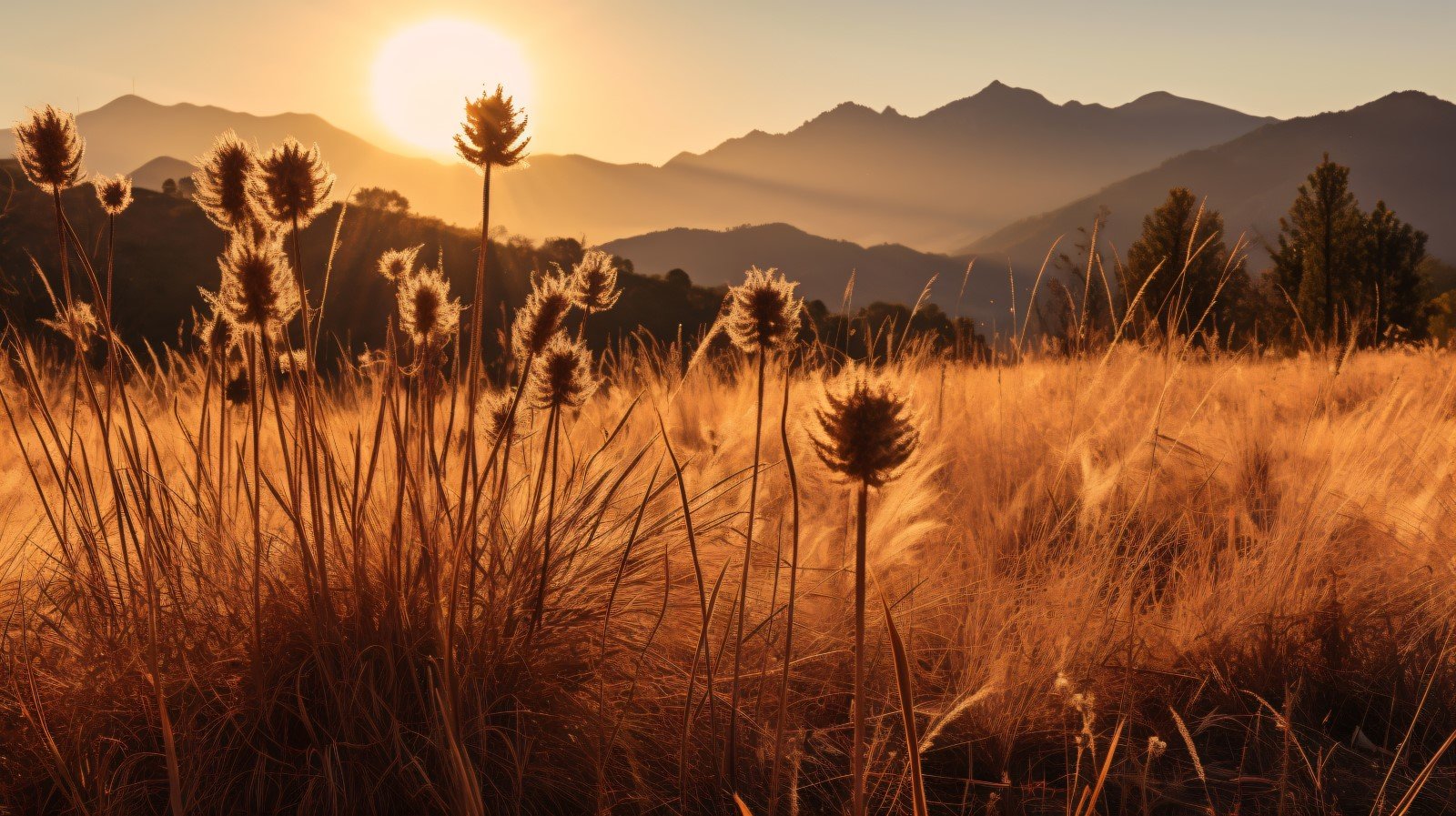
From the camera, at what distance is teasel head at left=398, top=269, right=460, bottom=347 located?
176 cm

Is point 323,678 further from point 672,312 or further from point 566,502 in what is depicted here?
point 672,312

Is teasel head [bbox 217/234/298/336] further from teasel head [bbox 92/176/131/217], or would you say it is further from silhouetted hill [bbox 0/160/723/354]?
silhouetted hill [bbox 0/160/723/354]

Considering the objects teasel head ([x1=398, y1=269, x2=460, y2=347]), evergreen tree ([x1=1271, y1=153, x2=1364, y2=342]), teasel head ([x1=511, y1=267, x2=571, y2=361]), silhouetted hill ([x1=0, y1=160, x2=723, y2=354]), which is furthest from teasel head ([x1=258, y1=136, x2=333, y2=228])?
silhouetted hill ([x1=0, y1=160, x2=723, y2=354])

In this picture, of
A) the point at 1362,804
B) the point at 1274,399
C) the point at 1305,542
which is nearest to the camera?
the point at 1362,804

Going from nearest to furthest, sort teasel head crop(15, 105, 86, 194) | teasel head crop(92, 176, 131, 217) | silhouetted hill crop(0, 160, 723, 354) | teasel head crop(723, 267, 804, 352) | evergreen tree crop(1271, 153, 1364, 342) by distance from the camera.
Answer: teasel head crop(723, 267, 804, 352), teasel head crop(15, 105, 86, 194), teasel head crop(92, 176, 131, 217), evergreen tree crop(1271, 153, 1364, 342), silhouetted hill crop(0, 160, 723, 354)

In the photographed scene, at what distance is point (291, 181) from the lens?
156cm

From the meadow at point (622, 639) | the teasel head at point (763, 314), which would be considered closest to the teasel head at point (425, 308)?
the meadow at point (622, 639)

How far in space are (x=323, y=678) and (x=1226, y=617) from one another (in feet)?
6.30

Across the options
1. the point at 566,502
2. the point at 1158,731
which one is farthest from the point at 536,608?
the point at 1158,731

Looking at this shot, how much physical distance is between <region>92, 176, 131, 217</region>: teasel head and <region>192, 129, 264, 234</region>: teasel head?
1.24ft

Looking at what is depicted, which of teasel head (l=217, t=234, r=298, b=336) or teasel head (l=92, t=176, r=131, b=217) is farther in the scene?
teasel head (l=92, t=176, r=131, b=217)

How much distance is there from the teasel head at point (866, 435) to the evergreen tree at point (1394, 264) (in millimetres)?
27134

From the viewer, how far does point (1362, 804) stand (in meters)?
1.65

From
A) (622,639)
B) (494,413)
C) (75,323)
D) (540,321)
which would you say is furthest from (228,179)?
(622,639)
